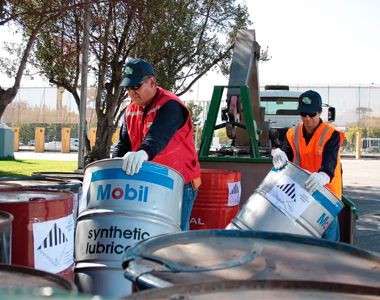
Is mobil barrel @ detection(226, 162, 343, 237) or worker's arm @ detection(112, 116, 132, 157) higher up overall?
worker's arm @ detection(112, 116, 132, 157)

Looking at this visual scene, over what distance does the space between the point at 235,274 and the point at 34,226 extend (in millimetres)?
1044

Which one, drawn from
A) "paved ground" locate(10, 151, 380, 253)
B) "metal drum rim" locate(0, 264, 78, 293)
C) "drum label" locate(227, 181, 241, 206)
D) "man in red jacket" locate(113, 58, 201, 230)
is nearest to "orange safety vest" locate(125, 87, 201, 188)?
"man in red jacket" locate(113, 58, 201, 230)

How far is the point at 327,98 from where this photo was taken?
39.3 metres

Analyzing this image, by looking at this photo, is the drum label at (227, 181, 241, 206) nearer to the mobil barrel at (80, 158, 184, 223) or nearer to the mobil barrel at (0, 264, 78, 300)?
the mobil barrel at (80, 158, 184, 223)

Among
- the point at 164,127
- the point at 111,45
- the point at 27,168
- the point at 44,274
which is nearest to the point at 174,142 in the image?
the point at 164,127

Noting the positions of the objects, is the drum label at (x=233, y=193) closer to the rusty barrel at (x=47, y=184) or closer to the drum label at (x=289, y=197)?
the drum label at (x=289, y=197)

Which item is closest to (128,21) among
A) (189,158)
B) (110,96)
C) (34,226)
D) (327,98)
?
(110,96)

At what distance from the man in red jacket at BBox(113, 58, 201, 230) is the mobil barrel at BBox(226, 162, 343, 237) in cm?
49

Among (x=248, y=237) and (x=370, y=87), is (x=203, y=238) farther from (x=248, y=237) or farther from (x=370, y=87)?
(x=370, y=87)

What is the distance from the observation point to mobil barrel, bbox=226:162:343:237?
391cm

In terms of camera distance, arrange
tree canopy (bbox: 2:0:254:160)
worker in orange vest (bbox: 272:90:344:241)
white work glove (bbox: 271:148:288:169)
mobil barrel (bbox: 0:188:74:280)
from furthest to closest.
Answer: tree canopy (bbox: 2:0:254:160) < worker in orange vest (bbox: 272:90:344:241) < white work glove (bbox: 271:148:288:169) < mobil barrel (bbox: 0:188:74:280)

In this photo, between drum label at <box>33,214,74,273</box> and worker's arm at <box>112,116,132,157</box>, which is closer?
drum label at <box>33,214,74,273</box>

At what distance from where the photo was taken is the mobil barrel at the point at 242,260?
6.68ft

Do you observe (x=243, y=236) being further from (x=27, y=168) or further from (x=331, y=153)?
(x=27, y=168)
